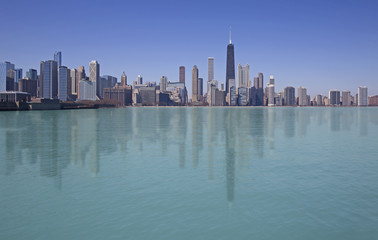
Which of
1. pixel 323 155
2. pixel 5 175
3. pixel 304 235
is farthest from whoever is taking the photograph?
pixel 323 155

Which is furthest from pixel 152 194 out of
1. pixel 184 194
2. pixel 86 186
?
pixel 86 186

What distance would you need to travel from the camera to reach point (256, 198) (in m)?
17.5

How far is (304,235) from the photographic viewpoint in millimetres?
12859

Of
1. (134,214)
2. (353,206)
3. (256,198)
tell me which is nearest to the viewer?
(134,214)

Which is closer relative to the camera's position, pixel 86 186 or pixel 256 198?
pixel 256 198

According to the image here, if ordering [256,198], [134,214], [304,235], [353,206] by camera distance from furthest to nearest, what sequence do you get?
[256,198]
[353,206]
[134,214]
[304,235]

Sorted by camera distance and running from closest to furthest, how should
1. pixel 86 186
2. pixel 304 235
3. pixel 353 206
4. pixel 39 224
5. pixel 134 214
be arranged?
1. pixel 304 235
2. pixel 39 224
3. pixel 134 214
4. pixel 353 206
5. pixel 86 186

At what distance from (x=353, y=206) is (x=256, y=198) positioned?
15.6 ft

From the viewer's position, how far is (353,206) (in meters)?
16.1

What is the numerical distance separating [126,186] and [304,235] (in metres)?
10.9

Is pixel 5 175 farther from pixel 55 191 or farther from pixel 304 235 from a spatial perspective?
pixel 304 235

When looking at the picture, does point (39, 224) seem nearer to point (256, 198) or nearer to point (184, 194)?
point (184, 194)

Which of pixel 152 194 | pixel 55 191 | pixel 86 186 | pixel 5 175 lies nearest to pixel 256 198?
pixel 152 194

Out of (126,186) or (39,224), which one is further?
(126,186)
